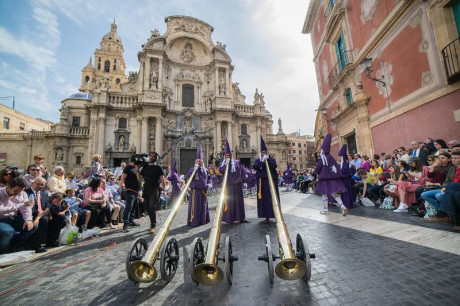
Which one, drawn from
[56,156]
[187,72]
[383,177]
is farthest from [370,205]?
[56,156]

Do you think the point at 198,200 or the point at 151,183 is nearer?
the point at 151,183

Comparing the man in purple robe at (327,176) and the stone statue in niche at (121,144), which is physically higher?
the stone statue in niche at (121,144)

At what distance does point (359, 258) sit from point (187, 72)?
28.3 meters

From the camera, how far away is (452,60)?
6277 mm

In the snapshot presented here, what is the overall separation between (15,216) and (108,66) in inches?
2088

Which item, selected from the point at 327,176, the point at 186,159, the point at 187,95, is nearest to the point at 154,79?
the point at 187,95

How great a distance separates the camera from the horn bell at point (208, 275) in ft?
6.38

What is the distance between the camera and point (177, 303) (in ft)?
6.63

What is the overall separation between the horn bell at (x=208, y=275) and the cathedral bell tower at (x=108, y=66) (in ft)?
164

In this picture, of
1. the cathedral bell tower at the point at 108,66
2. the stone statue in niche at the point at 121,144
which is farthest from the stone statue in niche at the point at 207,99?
the cathedral bell tower at the point at 108,66

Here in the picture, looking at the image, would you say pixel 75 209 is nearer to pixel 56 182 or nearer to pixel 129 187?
pixel 56 182

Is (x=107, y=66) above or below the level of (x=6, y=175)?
above

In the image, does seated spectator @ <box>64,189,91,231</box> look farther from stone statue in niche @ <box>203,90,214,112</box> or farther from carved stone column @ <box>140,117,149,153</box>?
stone statue in niche @ <box>203,90,214,112</box>

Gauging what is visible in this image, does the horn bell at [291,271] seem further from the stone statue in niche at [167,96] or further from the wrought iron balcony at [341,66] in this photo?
the stone statue in niche at [167,96]
